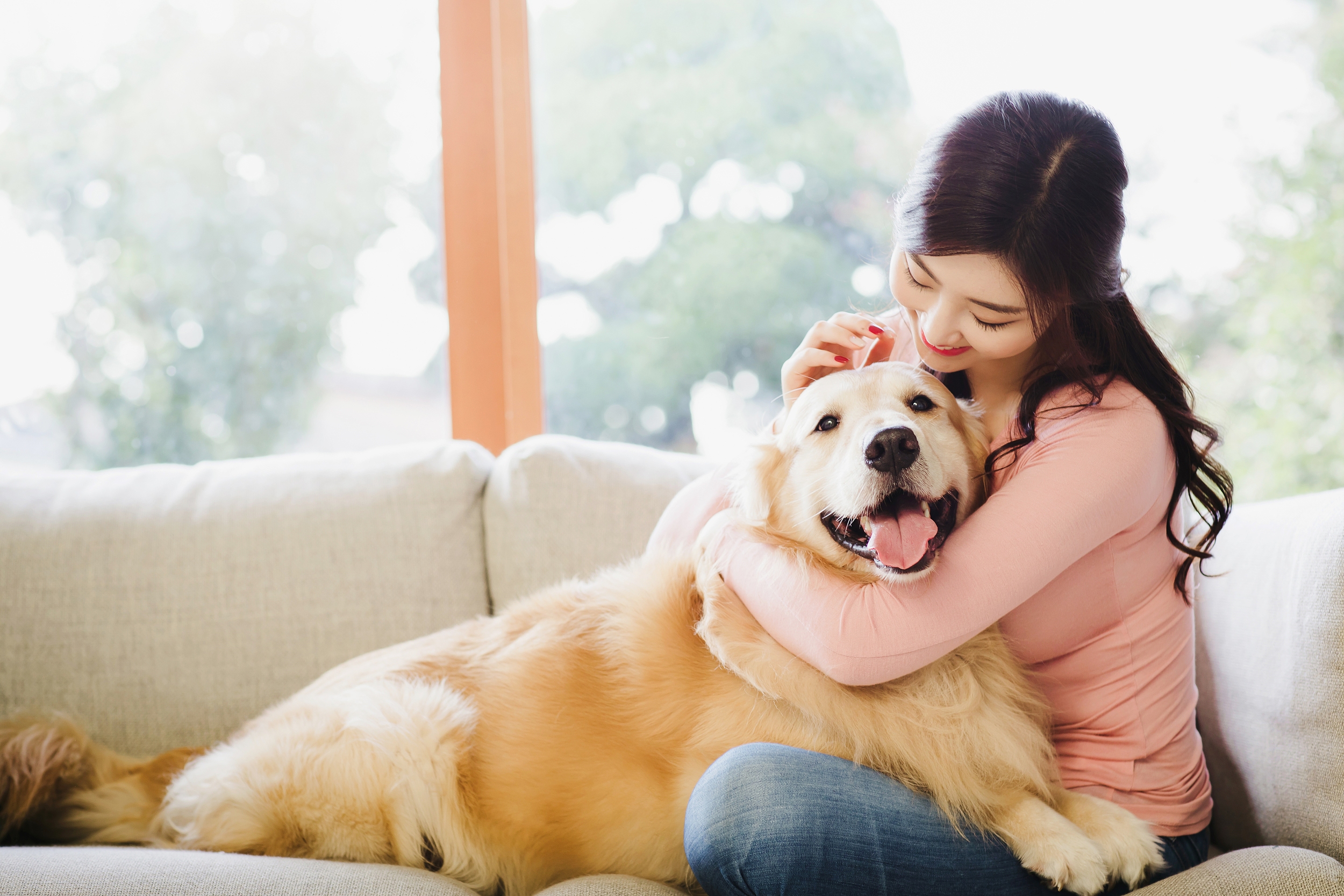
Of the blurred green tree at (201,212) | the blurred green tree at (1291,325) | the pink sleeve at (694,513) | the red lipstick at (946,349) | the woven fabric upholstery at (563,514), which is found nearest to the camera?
the red lipstick at (946,349)

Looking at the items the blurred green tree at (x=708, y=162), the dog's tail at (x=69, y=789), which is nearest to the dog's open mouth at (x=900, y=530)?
the dog's tail at (x=69, y=789)

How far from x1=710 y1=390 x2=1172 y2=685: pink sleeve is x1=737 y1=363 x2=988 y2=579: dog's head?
6 cm

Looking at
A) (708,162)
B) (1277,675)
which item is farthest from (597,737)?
(708,162)

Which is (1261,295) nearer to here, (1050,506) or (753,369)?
(753,369)

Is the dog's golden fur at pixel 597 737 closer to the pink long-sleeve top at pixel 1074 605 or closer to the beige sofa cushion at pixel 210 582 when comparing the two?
the pink long-sleeve top at pixel 1074 605

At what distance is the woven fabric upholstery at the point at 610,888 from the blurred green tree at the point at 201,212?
186 cm

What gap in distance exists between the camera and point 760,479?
59.7 inches

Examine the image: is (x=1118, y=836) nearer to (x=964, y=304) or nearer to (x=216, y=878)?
(x=964, y=304)

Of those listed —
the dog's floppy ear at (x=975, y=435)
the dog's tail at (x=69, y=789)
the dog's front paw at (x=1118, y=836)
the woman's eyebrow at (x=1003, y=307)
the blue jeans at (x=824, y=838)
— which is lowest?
the dog's tail at (x=69, y=789)

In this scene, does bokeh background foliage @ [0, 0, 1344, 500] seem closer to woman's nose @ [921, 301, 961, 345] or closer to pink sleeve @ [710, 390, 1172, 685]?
woman's nose @ [921, 301, 961, 345]

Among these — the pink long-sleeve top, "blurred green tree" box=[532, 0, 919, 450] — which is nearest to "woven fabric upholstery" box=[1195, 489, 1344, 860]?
the pink long-sleeve top

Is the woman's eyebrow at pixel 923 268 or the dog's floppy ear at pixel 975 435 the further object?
the dog's floppy ear at pixel 975 435

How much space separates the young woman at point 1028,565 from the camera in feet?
3.73

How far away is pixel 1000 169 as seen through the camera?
1.25 meters
